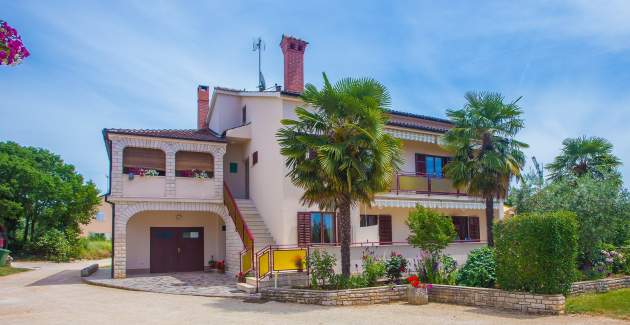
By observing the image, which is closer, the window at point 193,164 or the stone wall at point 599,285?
the stone wall at point 599,285

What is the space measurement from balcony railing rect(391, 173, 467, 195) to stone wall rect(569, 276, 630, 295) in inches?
350

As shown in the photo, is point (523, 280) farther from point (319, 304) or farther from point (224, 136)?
point (224, 136)

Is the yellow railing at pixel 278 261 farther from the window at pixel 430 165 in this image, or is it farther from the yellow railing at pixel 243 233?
the window at pixel 430 165

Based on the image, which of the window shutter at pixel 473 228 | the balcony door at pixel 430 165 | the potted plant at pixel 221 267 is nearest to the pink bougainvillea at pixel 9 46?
the potted plant at pixel 221 267

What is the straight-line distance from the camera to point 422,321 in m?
12.9

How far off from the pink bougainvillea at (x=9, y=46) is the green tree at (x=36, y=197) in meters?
38.3

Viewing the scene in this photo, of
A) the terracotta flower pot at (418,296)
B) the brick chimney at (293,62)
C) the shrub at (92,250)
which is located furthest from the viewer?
the shrub at (92,250)

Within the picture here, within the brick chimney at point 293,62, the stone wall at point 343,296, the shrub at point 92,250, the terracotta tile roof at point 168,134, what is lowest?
the shrub at point 92,250

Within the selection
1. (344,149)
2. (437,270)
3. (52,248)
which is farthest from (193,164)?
(52,248)

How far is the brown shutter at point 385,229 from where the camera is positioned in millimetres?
26172

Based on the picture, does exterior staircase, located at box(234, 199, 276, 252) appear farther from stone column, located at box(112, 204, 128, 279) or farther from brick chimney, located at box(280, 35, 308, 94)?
brick chimney, located at box(280, 35, 308, 94)

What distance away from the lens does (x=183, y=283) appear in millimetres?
21234

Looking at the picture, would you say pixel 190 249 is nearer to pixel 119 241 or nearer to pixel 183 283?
pixel 119 241

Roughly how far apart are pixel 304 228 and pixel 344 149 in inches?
259
